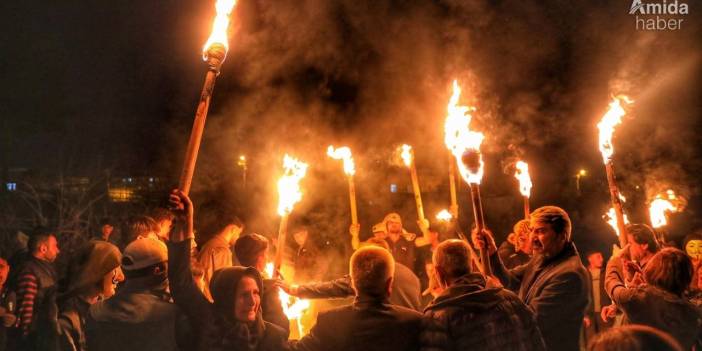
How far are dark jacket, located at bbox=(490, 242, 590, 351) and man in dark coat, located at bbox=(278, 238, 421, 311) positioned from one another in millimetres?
1215

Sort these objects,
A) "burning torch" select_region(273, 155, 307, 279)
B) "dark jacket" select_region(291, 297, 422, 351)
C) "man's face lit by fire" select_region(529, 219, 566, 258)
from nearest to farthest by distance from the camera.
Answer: "dark jacket" select_region(291, 297, 422, 351), "man's face lit by fire" select_region(529, 219, 566, 258), "burning torch" select_region(273, 155, 307, 279)

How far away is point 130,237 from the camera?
5.42m

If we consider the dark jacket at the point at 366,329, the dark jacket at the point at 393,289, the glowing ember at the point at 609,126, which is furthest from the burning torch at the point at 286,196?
the glowing ember at the point at 609,126

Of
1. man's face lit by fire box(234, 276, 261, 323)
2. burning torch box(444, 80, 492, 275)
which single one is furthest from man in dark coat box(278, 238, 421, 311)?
man's face lit by fire box(234, 276, 261, 323)

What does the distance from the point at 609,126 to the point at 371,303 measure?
11.9ft

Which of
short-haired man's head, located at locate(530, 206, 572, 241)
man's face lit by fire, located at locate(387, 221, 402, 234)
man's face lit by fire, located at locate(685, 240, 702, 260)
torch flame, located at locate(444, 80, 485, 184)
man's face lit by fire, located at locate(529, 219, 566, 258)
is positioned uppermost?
torch flame, located at locate(444, 80, 485, 184)

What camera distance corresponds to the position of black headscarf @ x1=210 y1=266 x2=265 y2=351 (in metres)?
3.10

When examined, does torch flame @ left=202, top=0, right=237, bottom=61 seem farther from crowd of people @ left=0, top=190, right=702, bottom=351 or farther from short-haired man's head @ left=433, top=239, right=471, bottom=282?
short-haired man's head @ left=433, top=239, right=471, bottom=282

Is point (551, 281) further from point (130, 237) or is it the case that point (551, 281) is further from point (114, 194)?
point (114, 194)

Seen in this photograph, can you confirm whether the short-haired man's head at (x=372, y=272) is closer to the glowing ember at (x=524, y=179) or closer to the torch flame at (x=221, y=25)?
the torch flame at (x=221, y=25)

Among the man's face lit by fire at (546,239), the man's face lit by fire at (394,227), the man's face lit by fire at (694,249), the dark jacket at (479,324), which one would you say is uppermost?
the man's face lit by fire at (546,239)

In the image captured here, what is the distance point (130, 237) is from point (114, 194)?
19.9 m

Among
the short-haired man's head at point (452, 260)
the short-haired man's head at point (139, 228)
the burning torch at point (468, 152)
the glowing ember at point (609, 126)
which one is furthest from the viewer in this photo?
the short-haired man's head at point (139, 228)

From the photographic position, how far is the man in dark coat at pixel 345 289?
4.66m
